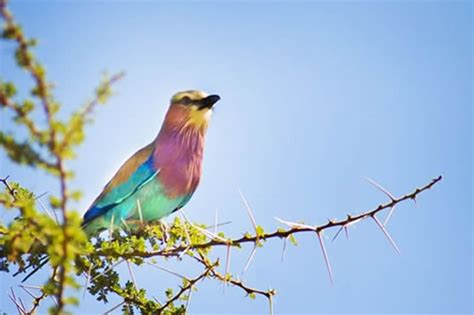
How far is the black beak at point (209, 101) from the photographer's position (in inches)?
181

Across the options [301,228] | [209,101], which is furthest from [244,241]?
[209,101]

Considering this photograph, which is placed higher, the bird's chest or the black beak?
the black beak

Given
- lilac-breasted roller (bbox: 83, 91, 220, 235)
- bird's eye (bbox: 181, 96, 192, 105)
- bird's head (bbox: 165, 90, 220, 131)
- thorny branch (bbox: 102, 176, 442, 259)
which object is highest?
bird's eye (bbox: 181, 96, 192, 105)

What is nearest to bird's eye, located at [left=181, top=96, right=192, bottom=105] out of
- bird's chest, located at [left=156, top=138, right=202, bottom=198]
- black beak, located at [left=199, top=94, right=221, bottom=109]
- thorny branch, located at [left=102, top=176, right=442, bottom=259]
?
black beak, located at [left=199, top=94, right=221, bottom=109]

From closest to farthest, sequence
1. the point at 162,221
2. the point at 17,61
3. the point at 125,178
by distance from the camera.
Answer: the point at 17,61
the point at 162,221
the point at 125,178

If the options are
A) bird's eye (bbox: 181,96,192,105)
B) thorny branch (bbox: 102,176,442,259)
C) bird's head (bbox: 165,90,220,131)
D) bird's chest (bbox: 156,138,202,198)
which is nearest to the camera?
thorny branch (bbox: 102,176,442,259)

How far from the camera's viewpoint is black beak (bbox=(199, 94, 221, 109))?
4.60 metres

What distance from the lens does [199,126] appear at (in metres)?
4.74

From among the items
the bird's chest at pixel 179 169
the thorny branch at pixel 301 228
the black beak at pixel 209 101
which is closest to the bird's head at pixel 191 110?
the black beak at pixel 209 101

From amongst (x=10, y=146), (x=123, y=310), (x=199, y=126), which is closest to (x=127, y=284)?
(x=123, y=310)

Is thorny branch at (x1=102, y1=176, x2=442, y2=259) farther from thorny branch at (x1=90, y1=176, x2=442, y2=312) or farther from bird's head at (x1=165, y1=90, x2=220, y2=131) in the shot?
bird's head at (x1=165, y1=90, x2=220, y2=131)

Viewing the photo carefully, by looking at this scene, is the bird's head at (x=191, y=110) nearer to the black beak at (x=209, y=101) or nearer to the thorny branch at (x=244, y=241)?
the black beak at (x=209, y=101)

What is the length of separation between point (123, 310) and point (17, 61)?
2316 mm

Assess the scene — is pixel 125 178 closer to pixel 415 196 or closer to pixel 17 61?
pixel 415 196
